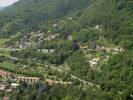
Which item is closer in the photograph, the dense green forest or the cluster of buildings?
the dense green forest

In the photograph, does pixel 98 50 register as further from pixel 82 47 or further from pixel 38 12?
pixel 38 12

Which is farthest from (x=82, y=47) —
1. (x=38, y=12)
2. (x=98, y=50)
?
(x=38, y=12)

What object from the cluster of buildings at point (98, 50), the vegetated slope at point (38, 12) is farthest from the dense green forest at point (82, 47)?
the cluster of buildings at point (98, 50)

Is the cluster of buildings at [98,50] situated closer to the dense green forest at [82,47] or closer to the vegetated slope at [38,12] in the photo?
the dense green forest at [82,47]

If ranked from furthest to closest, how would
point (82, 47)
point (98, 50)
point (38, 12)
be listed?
point (38, 12) < point (82, 47) < point (98, 50)

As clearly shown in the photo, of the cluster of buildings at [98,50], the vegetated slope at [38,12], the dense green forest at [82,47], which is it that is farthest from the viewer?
the vegetated slope at [38,12]

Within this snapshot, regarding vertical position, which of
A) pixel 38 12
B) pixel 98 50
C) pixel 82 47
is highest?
pixel 38 12

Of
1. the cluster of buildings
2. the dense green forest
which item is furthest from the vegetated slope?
the cluster of buildings

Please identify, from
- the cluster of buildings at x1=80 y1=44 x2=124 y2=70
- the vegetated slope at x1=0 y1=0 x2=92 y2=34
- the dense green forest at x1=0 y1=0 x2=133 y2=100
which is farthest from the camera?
the vegetated slope at x1=0 y1=0 x2=92 y2=34

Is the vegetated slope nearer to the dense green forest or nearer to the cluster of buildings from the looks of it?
the dense green forest
